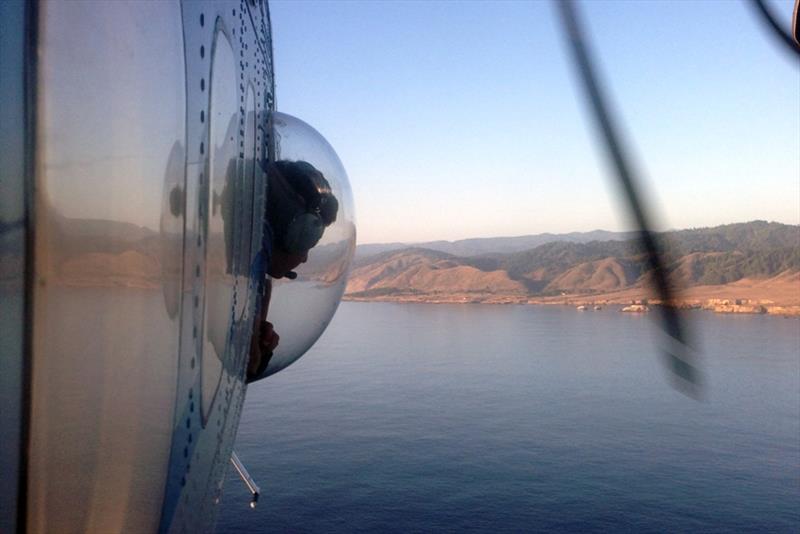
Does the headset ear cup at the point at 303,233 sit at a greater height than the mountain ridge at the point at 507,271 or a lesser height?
→ lesser

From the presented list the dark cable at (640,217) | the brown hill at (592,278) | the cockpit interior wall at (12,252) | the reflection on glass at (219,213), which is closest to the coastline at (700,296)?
the brown hill at (592,278)

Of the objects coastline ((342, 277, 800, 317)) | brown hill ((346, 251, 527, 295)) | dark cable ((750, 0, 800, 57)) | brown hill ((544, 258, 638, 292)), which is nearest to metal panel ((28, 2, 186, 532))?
dark cable ((750, 0, 800, 57))

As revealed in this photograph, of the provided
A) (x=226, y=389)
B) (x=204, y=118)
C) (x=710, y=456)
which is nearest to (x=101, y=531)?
(x=204, y=118)

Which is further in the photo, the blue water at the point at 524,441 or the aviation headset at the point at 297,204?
the blue water at the point at 524,441

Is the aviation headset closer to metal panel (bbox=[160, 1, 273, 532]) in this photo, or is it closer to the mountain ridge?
metal panel (bbox=[160, 1, 273, 532])

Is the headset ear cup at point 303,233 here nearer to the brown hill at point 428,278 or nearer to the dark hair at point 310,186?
the dark hair at point 310,186

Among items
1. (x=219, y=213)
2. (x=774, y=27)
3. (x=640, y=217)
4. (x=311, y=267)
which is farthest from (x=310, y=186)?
(x=774, y=27)

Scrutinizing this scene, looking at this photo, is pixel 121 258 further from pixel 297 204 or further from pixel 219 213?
pixel 297 204
